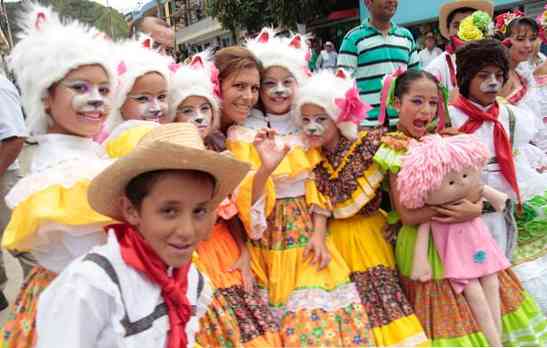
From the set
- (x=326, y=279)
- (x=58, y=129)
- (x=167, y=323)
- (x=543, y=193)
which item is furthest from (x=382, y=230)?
(x=58, y=129)

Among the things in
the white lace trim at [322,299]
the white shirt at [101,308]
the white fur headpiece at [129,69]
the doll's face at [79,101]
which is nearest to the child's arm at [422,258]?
the white lace trim at [322,299]

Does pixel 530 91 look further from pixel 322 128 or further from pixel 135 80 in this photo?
pixel 135 80

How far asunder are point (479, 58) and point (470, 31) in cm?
92

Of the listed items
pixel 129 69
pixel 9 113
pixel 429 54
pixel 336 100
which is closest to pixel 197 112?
pixel 129 69

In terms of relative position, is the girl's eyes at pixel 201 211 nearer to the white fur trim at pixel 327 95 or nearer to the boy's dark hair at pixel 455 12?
the white fur trim at pixel 327 95

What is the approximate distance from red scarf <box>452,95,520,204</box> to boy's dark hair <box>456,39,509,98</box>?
17cm

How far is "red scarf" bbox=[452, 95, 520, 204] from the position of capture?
119 inches

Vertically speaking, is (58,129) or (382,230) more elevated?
(58,129)

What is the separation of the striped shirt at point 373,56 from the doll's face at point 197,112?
1.66m

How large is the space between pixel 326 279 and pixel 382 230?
1.66 ft

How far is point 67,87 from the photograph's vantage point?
83.4 inches

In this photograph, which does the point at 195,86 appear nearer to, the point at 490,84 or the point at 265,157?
the point at 265,157

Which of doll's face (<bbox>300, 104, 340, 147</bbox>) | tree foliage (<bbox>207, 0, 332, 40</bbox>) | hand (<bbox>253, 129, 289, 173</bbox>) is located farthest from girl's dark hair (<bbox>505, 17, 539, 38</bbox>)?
tree foliage (<bbox>207, 0, 332, 40</bbox>)

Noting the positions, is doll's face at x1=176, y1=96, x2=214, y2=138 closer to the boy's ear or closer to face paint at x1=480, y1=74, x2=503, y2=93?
the boy's ear
